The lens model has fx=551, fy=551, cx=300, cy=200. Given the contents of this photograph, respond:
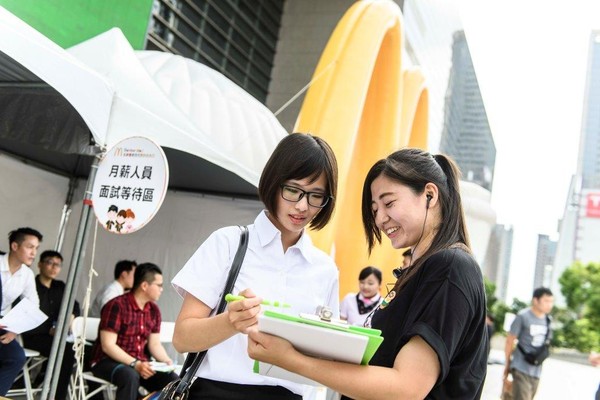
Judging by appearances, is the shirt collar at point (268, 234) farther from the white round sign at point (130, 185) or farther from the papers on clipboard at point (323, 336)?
the white round sign at point (130, 185)

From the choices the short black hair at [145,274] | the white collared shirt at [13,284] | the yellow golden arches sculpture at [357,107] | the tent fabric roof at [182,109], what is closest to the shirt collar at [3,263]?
the white collared shirt at [13,284]

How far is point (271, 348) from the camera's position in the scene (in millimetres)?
1166

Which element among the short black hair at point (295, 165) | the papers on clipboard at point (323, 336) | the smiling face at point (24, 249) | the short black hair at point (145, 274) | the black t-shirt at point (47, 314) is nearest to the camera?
the papers on clipboard at point (323, 336)

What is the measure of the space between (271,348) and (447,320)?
39 cm

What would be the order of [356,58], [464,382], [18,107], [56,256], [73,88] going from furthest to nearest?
[356,58] → [56,256] → [18,107] → [73,88] → [464,382]

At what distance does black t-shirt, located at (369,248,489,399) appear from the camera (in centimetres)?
121

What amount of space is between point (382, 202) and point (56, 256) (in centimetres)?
515

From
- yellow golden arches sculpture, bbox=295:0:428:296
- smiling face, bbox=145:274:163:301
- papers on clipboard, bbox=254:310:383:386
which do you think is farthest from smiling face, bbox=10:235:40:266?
papers on clipboard, bbox=254:310:383:386

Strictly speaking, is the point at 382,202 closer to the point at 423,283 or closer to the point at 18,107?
the point at 423,283

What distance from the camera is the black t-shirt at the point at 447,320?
121 centimetres

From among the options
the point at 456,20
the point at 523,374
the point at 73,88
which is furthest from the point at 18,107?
the point at 456,20

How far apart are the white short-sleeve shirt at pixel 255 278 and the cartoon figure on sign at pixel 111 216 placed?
2257 mm

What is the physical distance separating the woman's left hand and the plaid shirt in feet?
12.5

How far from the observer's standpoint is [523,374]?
6.57m
